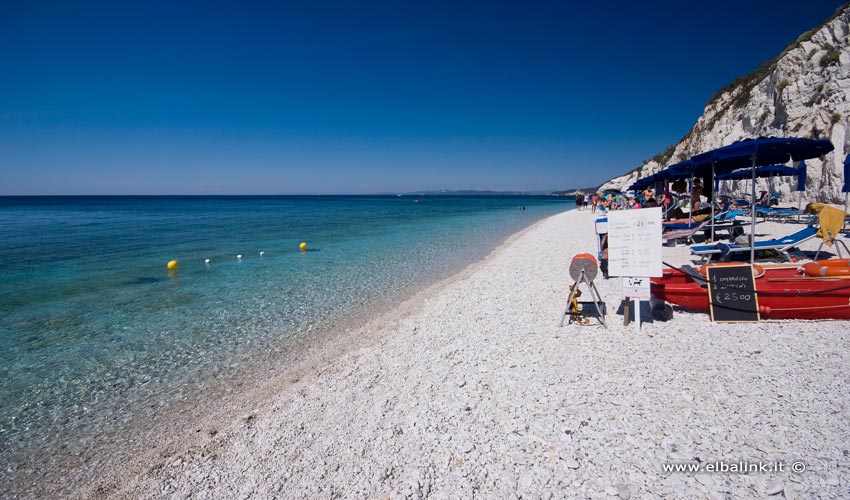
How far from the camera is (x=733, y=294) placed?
5.87m

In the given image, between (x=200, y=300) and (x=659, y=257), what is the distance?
10.3m

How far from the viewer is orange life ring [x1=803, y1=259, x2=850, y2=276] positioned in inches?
228

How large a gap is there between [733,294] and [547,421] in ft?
14.0

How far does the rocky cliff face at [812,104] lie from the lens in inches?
786

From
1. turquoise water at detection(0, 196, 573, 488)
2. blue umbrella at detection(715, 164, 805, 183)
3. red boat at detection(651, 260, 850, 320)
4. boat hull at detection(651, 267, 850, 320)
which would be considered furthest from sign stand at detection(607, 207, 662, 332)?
blue umbrella at detection(715, 164, 805, 183)

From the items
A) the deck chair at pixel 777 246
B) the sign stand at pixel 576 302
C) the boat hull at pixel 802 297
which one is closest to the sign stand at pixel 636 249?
the sign stand at pixel 576 302

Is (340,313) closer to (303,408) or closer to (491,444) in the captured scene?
(303,408)

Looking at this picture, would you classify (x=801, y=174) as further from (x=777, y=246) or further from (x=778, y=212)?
(x=777, y=246)

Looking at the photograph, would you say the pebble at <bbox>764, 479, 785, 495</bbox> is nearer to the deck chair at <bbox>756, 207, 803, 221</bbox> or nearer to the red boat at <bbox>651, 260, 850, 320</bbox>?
the red boat at <bbox>651, 260, 850, 320</bbox>

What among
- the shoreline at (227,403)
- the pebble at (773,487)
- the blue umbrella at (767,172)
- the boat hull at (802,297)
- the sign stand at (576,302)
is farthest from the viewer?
the blue umbrella at (767,172)

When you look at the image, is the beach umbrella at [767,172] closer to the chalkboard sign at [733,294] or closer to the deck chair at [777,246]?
the deck chair at [777,246]

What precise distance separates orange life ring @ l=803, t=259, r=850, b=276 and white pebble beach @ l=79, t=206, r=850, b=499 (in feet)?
2.70

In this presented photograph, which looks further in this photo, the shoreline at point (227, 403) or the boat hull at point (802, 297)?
the boat hull at point (802, 297)

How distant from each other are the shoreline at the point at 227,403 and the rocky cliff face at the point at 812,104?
82.1 feet
